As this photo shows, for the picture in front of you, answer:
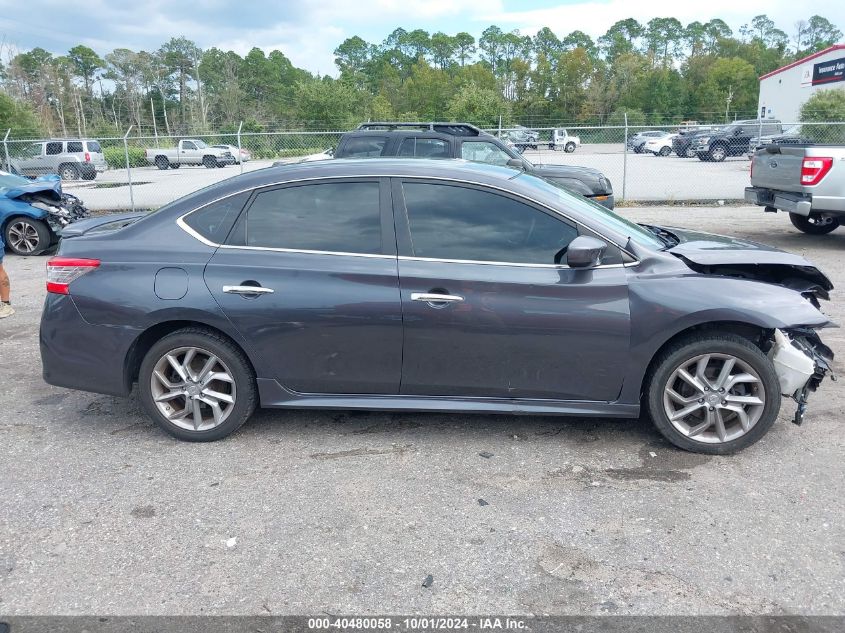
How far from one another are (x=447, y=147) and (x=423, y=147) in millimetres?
334

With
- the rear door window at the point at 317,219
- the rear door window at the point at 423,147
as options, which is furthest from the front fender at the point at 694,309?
the rear door window at the point at 423,147

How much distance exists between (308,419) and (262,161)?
2033 cm

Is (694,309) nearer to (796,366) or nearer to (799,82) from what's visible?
(796,366)

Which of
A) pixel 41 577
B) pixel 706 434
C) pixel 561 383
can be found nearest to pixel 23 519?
pixel 41 577

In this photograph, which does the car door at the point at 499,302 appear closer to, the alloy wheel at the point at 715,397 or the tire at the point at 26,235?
the alloy wheel at the point at 715,397

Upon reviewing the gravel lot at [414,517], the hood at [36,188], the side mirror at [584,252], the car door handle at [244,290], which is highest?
the hood at [36,188]

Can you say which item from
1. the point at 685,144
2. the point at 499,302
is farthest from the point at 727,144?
the point at 499,302

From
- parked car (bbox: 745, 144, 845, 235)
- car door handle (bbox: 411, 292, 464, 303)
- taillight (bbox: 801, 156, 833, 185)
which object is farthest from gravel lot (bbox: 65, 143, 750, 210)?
car door handle (bbox: 411, 292, 464, 303)

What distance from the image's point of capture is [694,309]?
377cm

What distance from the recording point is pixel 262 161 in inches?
925

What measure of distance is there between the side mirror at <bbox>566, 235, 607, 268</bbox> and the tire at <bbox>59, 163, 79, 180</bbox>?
26.3 meters

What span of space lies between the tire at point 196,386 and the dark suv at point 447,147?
17.8 ft

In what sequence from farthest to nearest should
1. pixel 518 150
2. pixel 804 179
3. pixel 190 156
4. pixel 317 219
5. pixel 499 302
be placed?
pixel 190 156
pixel 518 150
pixel 804 179
pixel 317 219
pixel 499 302

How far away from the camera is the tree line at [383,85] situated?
198 feet
